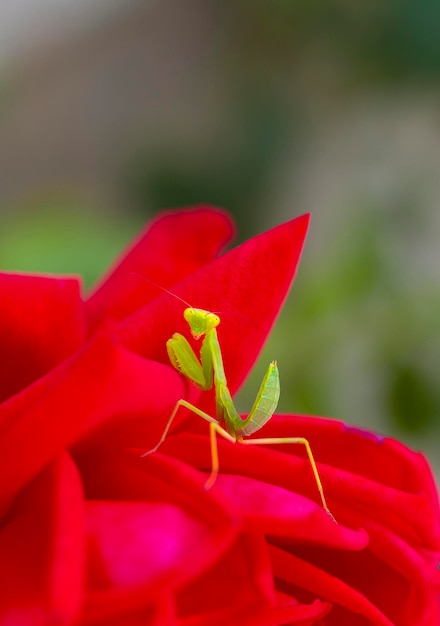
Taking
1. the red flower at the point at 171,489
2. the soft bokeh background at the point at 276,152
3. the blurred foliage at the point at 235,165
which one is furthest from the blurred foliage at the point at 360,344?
the red flower at the point at 171,489

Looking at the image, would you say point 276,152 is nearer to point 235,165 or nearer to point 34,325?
point 235,165

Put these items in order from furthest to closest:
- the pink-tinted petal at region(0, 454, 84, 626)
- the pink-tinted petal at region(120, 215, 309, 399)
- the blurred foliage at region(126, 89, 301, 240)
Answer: the blurred foliage at region(126, 89, 301, 240) < the pink-tinted petal at region(120, 215, 309, 399) < the pink-tinted petal at region(0, 454, 84, 626)

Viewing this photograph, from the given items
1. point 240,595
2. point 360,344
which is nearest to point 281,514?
point 240,595

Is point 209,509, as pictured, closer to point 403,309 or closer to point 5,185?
point 403,309

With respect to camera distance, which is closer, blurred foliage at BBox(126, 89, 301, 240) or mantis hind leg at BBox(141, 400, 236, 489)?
mantis hind leg at BBox(141, 400, 236, 489)

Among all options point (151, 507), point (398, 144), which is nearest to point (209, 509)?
point (151, 507)

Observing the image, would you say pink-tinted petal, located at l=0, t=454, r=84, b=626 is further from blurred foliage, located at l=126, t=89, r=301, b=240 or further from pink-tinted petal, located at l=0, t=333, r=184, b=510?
blurred foliage, located at l=126, t=89, r=301, b=240

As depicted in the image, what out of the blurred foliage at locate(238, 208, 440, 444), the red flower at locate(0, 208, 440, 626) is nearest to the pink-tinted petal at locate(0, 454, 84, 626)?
the red flower at locate(0, 208, 440, 626)

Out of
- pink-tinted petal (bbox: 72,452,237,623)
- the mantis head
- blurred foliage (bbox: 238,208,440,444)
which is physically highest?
the mantis head
